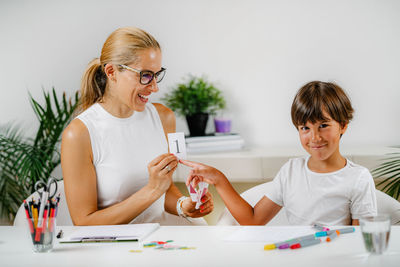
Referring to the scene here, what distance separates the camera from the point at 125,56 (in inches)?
69.6

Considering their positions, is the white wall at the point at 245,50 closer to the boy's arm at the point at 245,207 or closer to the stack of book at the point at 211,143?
the stack of book at the point at 211,143

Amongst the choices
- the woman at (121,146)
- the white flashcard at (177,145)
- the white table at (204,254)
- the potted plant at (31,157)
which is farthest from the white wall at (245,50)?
the white table at (204,254)

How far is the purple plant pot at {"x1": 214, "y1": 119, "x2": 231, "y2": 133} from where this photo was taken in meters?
2.77

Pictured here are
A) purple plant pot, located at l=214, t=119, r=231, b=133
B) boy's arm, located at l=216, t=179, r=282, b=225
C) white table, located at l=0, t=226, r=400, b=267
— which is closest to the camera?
white table, located at l=0, t=226, r=400, b=267

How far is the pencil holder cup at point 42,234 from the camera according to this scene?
4.21 ft

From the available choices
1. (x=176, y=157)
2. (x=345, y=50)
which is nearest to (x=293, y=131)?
(x=345, y=50)

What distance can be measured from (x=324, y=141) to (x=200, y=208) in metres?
0.56

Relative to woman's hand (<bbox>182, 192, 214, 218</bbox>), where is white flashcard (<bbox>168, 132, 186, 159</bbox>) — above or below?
above

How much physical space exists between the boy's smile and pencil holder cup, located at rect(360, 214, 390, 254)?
0.57 m

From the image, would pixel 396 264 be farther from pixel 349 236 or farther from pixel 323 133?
pixel 323 133

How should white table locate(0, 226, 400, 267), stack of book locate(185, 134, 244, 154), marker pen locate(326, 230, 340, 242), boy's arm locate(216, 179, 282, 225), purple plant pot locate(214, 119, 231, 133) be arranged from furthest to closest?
purple plant pot locate(214, 119, 231, 133) < stack of book locate(185, 134, 244, 154) < boy's arm locate(216, 179, 282, 225) < marker pen locate(326, 230, 340, 242) < white table locate(0, 226, 400, 267)

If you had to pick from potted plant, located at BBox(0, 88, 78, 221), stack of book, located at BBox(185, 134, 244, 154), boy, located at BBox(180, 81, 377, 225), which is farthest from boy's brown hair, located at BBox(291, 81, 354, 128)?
potted plant, located at BBox(0, 88, 78, 221)

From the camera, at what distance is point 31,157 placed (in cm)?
269

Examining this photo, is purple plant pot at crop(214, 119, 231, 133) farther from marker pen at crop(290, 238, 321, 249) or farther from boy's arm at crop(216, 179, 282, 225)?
marker pen at crop(290, 238, 321, 249)
